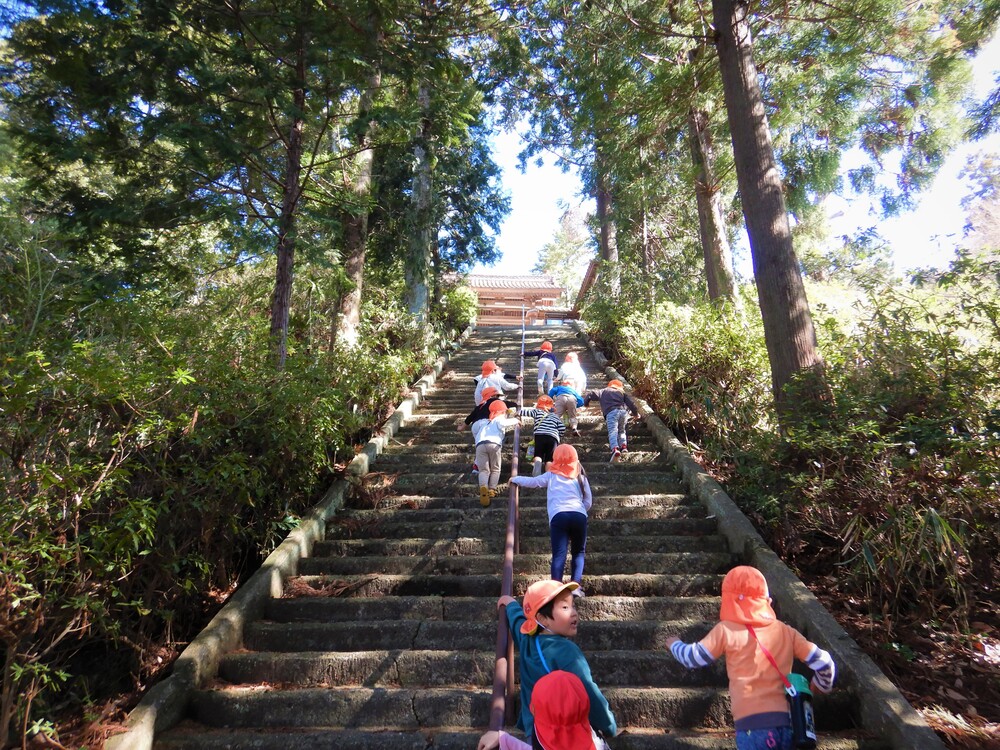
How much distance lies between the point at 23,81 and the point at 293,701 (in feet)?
21.0

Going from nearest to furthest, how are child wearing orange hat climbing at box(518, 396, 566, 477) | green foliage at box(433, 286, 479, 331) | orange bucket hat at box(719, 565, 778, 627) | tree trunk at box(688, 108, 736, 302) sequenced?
orange bucket hat at box(719, 565, 778, 627) → child wearing orange hat climbing at box(518, 396, 566, 477) → tree trunk at box(688, 108, 736, 302) → green foliage at box(433, 286, 479, 331)

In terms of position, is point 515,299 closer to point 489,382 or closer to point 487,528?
point 489,382

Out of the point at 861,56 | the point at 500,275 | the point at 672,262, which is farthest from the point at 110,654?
the point at 500,275

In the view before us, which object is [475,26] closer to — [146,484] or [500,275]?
[146,484]

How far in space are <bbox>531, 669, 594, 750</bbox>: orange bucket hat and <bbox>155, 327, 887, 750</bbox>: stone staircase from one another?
136cm

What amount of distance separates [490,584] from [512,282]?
78.2 feet

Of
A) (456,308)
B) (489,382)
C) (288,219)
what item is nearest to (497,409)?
(489,382)

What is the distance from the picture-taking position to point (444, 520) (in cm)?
610

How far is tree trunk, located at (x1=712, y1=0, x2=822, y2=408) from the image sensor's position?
6.18m

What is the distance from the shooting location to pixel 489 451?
6285 mm

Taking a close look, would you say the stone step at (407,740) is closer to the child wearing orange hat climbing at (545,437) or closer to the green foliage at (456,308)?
the child wearing orange hat climbing at (545,437)

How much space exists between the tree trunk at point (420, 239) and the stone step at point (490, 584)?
761 centimetres

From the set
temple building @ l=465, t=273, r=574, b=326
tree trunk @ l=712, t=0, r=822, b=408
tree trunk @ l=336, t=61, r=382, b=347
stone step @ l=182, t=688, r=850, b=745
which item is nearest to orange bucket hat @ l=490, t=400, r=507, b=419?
tree trunk @ l=712, t=0, r=822, b=408

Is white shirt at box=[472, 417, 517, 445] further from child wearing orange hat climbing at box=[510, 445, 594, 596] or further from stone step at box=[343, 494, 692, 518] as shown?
child wearing orange hat climbing at box=[510, 445, 594, 596]
